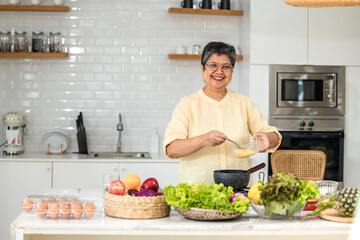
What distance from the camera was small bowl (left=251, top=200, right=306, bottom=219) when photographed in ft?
7.87

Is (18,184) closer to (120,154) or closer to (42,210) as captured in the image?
Result: (120,154)

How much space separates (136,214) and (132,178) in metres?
0.27

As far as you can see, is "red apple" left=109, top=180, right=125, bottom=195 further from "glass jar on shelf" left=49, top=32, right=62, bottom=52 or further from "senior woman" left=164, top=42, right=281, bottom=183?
"glass jar on shelf" left=49, top=32, right=62, bottom=52

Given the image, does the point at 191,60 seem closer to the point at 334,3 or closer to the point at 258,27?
the point at 258,27

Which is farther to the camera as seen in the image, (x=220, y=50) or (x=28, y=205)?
(x=220, y=50)

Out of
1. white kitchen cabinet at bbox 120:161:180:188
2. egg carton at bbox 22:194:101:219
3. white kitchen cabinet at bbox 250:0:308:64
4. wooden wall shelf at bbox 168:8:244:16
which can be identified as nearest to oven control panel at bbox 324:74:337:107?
white kitchen cabinet at bbox 250:0:308:64

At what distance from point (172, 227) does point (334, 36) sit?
3404 mm

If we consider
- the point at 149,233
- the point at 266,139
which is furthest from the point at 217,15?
the point at 149,233

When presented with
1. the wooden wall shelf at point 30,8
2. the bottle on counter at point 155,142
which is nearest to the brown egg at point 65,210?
the bottle on counter at point 155,142

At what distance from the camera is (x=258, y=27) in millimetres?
5059

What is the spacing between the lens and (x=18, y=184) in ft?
16.2

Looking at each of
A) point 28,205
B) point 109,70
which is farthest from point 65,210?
point 109,70

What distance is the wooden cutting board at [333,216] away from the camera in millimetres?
2422

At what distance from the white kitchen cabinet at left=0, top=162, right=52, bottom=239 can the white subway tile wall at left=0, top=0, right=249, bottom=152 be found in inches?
25.0
